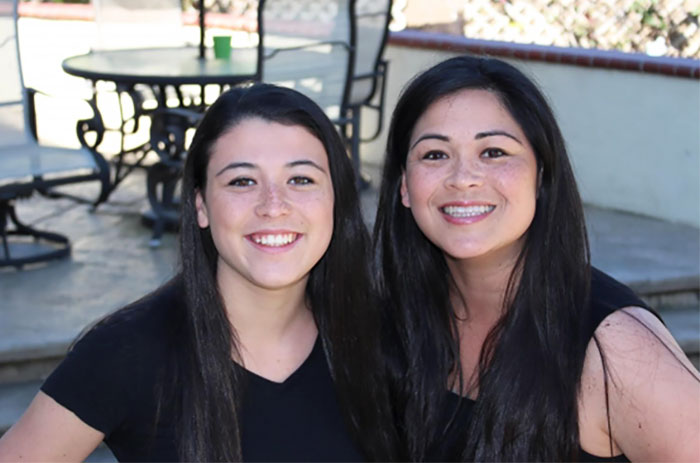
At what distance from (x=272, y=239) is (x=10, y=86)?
331 cm

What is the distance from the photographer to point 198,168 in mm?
2281

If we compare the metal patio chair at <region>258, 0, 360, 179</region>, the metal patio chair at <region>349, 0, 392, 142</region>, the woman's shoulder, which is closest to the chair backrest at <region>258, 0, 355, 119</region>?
the metal patio chair at <region>258, 0, 360, 179</region>

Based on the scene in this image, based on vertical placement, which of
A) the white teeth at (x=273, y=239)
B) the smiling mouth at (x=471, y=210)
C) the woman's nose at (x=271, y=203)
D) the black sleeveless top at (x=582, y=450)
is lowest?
the black sleeveless top at (x=582, y=450)

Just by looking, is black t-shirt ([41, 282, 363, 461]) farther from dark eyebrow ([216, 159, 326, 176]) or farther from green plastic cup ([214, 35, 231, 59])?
green plastic cup ([214, 35, 231, 59])

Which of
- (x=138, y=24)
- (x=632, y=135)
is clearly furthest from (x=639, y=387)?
(x=138, y=24)

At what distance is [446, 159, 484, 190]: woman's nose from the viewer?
225cm

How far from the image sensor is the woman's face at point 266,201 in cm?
218

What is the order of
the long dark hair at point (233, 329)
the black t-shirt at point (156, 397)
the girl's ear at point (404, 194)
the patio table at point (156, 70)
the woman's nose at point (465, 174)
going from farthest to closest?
1. the patio table at point (156, 70)
2. the girl's ear at point (404, 194)
3. the woman's nose at point (465, 174)
4. the long dark hair at point (233, 329)
5. the black t-shirt at point (156, 397)

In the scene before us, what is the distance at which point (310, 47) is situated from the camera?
5215 mm

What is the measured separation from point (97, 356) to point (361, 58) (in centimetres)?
376

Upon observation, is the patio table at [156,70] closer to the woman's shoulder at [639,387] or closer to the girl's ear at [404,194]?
the girl's ear at [404,194]

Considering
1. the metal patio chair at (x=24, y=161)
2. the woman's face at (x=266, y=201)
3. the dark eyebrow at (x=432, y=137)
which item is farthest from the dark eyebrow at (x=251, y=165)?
the metal patio chair at (x=24, y=161)

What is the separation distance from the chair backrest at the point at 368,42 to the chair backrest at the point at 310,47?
13 cm

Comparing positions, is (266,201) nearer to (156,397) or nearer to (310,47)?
(156,397)
